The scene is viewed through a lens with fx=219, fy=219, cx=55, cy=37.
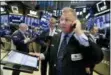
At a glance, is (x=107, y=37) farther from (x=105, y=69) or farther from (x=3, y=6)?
(x=3, y=6)

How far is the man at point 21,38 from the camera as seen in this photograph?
10.5 ft

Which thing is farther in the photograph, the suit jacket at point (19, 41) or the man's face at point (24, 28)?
the man's face at point (24, 28)

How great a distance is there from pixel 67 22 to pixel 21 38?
5.81 ft

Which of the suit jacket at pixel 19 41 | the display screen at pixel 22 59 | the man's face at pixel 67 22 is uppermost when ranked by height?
the man's face at pixel 67 22

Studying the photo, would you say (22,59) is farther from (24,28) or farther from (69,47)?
(24,28)

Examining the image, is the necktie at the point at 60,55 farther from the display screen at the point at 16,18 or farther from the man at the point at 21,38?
the display screen at the point at 16,18

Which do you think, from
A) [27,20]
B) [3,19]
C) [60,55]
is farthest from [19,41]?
[60,55]

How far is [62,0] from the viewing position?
3221mm

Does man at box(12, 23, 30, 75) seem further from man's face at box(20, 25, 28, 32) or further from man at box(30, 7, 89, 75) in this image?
man at box(30, 7, 89, 75)

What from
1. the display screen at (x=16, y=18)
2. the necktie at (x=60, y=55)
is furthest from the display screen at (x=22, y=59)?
the display screen at (x=16, y=18)

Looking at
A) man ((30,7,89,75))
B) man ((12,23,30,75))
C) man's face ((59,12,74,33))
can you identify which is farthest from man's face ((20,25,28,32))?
man's face ((59,12,74,33))

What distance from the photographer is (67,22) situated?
1.59 metres

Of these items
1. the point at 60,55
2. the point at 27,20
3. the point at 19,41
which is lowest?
the point at 19,41

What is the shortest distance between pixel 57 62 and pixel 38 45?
1.41 metres
